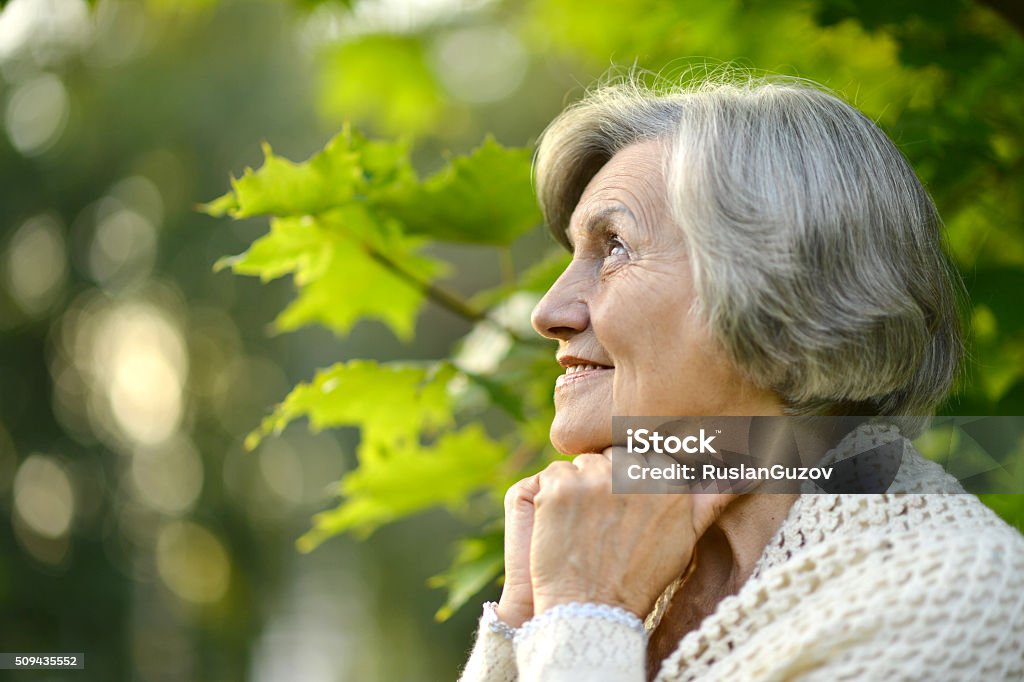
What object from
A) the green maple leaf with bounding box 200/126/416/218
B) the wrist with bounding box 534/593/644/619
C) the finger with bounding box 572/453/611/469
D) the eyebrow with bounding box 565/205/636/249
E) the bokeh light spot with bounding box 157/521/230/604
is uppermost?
the green maple leaf with bounding box 200/126/416/218

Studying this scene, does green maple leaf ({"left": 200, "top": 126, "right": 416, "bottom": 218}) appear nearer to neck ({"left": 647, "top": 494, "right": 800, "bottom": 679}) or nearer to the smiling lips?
the smiling lips

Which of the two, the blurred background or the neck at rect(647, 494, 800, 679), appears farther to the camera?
the blurred background

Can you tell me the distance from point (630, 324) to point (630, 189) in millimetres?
199

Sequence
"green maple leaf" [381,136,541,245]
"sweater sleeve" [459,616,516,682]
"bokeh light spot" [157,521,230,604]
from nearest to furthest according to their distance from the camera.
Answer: "sweater sleeve" [459,616,516,682], "green maple leaf" [381,136,541,245], "bokeh light spot" [157,521,230,604]

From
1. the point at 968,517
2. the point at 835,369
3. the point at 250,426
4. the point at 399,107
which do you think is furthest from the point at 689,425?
the point at 250,426

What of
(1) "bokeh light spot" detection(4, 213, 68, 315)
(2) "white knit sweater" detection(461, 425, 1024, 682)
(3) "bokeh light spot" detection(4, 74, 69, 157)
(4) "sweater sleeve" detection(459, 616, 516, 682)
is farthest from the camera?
(1) "bokeh light spot" detection(4, 213, 68, 315)

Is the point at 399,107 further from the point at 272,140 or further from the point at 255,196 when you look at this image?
the point at 272,140

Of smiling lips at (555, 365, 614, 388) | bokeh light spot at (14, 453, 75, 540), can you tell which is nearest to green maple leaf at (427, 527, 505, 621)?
smiling lips at (555, 365, 614, 388)

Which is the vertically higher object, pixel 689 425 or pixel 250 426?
pixel 689 425

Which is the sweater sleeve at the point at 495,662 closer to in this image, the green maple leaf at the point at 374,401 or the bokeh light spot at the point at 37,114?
the green maple leaf at the point at 374,401

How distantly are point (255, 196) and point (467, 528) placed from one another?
7126 mm

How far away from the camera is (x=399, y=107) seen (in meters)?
3.53

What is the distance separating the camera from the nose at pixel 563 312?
1250 mm

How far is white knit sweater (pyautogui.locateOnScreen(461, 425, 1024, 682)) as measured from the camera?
0.94 m
